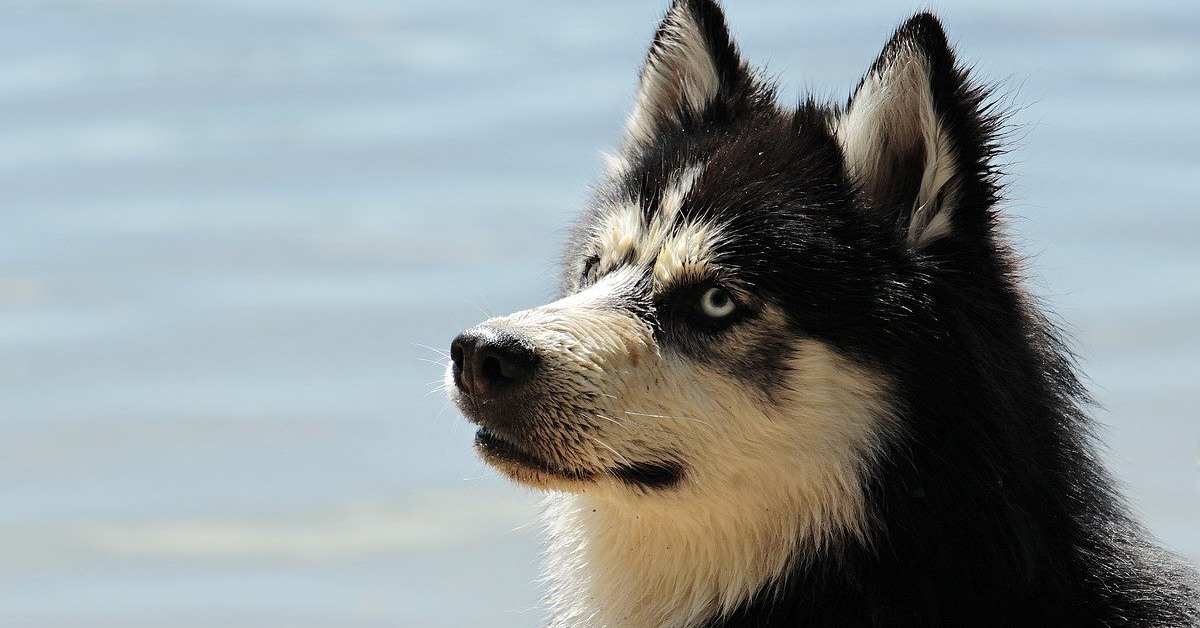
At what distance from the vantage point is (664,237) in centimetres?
440

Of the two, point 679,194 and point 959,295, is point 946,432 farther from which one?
point 679,194

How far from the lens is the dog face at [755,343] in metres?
4.02

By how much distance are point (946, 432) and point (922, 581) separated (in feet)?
1.37

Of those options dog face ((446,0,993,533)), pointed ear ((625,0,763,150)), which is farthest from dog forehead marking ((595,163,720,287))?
pointed ear ((625,0,763,150))

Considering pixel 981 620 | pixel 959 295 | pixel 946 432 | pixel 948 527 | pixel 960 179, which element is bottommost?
pixel 981 620

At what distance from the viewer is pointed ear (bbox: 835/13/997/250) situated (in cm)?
407

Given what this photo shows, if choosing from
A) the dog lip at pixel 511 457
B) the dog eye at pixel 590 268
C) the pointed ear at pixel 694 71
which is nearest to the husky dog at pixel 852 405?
the dog lip at pixel 511 457

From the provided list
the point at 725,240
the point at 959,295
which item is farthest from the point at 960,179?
the point at 725,240

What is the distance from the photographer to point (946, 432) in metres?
3.98

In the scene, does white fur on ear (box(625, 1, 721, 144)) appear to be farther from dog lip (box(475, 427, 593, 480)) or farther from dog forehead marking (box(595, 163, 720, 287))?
dog lip (box(475, 427, 593, 480))

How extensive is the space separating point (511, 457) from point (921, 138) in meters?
1.51

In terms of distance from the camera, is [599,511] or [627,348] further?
[599,511]

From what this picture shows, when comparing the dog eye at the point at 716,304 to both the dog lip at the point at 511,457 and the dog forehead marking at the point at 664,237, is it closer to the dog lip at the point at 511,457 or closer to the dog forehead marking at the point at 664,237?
the dog forehead marking at the point at 664,237

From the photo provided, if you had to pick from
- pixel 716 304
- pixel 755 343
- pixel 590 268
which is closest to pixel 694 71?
pixel 590 268
